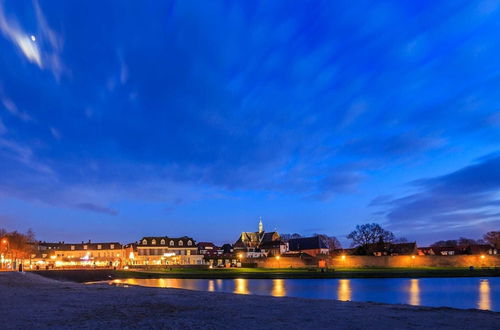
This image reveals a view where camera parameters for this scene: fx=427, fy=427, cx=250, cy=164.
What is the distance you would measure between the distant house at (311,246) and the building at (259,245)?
9245mm

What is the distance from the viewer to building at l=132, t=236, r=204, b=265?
116375 millimetres

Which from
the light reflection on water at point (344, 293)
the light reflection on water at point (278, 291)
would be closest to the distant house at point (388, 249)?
the light reflection on water at point (344, 293)

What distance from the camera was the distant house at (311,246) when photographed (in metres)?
119

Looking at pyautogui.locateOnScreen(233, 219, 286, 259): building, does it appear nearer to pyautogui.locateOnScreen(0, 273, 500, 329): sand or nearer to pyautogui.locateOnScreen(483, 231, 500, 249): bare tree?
pyautogui.locateOnScreen(483, 231, 500, 249): bare tree

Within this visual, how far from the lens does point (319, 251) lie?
11831cm

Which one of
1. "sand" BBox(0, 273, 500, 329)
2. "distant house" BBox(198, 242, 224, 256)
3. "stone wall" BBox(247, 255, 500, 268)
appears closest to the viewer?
"sand" BBox(0, 273, 500, 329)

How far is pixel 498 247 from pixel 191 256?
272 feet

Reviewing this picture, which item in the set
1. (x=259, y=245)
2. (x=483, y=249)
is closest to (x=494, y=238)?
(x=483, y=249)

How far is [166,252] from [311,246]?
40.8 metres

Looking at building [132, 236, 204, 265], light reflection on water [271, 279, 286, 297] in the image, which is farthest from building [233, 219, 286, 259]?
light reflection on water [271, 279, 286, 297]

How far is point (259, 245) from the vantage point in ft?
496

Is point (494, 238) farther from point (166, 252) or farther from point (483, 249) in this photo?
point (166, 252)

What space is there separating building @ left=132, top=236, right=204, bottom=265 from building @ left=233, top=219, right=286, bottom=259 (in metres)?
17.5

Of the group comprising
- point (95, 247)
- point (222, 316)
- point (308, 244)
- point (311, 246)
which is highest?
point (308, 244)
